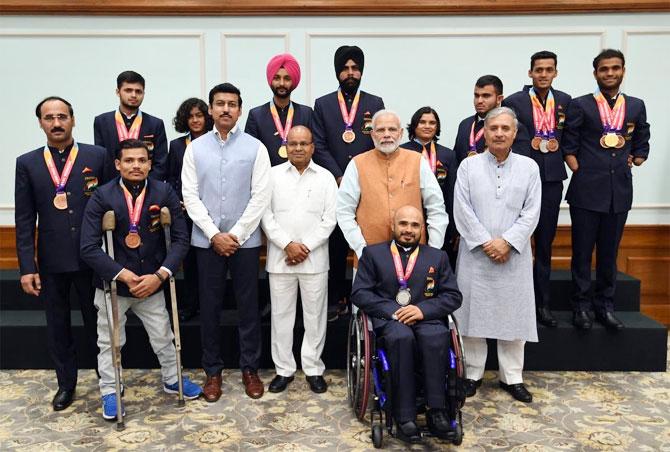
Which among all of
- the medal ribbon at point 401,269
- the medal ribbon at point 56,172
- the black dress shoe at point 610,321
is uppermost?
the medal ribbon at point 56,172

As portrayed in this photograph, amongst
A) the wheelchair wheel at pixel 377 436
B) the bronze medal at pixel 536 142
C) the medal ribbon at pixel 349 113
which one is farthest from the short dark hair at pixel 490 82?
the wheelchair wheel at pixel 377 436

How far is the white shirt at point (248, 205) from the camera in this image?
3236 mm

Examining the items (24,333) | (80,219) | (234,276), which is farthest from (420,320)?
(24,333)

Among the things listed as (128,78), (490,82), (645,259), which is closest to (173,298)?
(128,78)

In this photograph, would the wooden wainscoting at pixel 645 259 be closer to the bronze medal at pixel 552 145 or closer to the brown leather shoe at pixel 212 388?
the bronze medal at pixel 552 145

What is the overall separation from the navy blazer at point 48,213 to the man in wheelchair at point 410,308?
1478mm

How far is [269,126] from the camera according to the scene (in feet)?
11.8

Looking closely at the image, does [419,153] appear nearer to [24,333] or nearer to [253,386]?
[253,386]

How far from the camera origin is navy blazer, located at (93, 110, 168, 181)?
3.65 meters

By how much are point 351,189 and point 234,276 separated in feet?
2.64

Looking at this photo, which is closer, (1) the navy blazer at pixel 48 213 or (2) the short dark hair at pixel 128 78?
(1) the navy blazer at pixel 48 213

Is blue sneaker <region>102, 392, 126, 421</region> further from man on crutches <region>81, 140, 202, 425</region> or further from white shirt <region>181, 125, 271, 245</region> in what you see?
white shirt <region>181, 125, 271, 245</region>

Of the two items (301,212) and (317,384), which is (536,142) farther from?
(317,384)

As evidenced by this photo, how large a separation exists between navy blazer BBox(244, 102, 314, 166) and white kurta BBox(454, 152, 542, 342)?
1011mm
